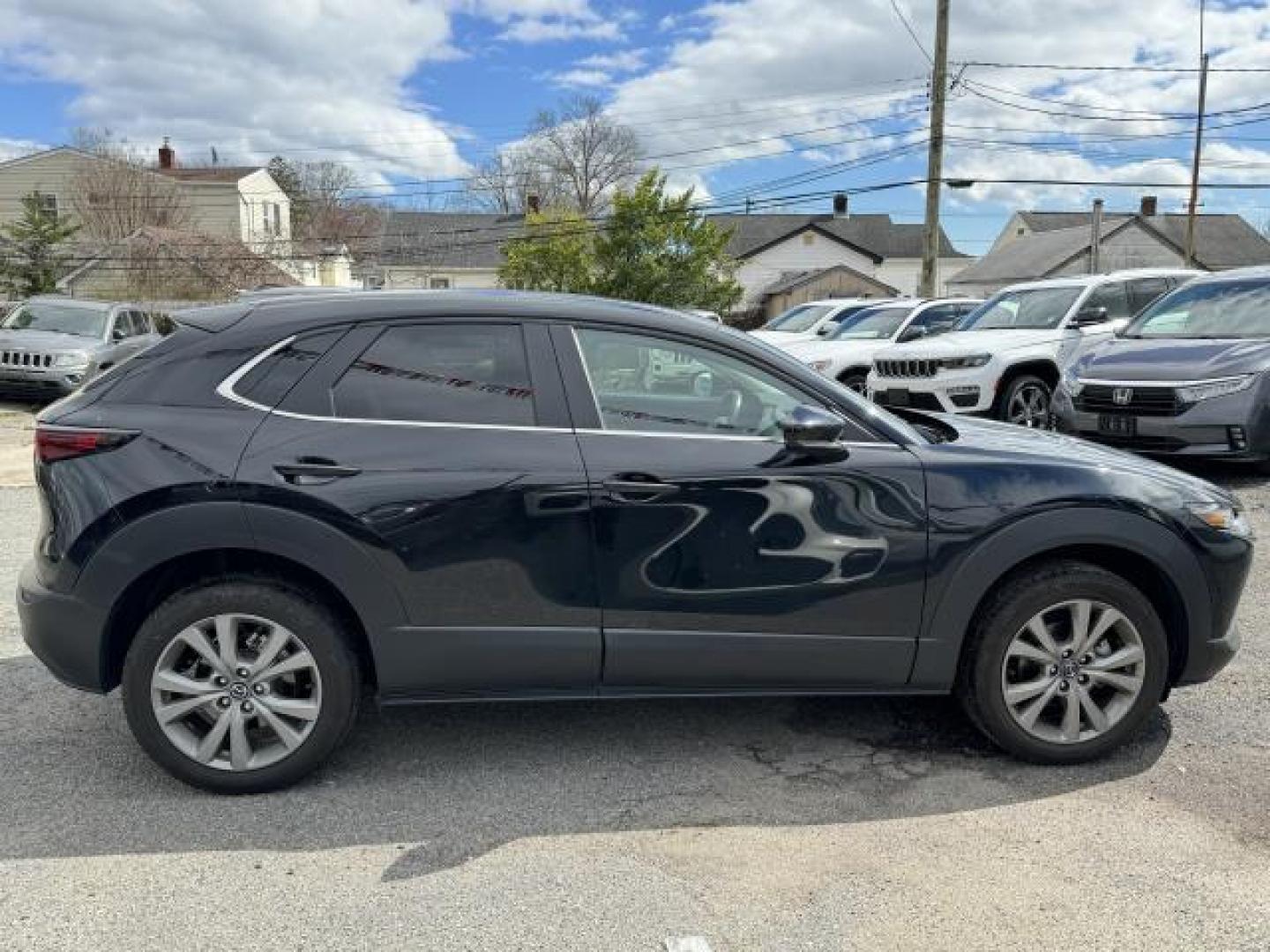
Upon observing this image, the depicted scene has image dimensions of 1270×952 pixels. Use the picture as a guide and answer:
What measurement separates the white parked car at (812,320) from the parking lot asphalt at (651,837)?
11.3 metres

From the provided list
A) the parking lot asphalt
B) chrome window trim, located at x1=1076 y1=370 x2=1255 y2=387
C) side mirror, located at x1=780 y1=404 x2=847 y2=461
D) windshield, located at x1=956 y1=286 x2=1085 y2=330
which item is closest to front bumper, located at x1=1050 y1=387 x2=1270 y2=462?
chrome window trim, located at x1=1076 y1=370 x2=1255 y2=387

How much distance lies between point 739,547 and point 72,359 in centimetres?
1444

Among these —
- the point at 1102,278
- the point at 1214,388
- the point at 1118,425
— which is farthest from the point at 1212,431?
the point at 1102,278

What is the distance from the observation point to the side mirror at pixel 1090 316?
33.7 feet

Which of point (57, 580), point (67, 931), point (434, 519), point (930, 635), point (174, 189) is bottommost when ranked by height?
point (67, 931)

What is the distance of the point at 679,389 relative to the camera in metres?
3.53

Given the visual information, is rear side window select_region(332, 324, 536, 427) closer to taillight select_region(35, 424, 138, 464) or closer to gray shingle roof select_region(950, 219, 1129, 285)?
taillight select_region(35, 424, 138, 464)

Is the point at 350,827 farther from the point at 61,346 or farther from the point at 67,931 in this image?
the point at 61,346

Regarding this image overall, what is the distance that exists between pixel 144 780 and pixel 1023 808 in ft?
9.88

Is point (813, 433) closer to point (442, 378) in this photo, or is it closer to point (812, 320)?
point (442, 378)

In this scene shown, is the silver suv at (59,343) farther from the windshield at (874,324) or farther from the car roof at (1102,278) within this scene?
the car roof at (1102,278)

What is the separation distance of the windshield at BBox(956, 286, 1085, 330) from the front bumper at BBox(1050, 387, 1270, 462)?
301 cm

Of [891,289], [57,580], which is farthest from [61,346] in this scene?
[891,289]

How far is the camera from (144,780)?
3479mm
